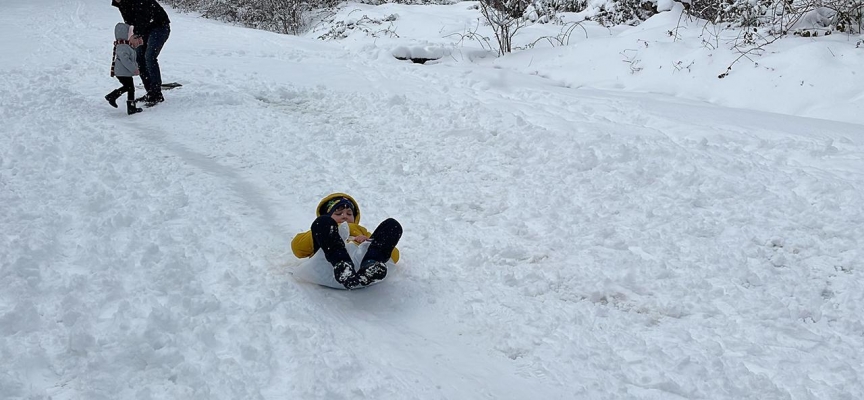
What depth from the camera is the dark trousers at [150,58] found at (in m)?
7.13

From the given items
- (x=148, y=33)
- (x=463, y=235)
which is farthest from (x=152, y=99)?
(x=463, y=235)

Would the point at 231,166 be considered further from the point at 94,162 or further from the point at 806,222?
the point at 806,222

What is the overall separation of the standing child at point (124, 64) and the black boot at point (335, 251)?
467 centimetres

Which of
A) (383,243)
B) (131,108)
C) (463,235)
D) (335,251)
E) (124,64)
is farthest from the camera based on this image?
(124,64)

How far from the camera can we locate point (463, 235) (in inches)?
159

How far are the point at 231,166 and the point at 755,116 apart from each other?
4.91 meters

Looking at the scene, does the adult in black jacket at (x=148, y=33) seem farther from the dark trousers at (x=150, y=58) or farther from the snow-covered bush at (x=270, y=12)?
the snow-covered bush at (x=270, y=12)

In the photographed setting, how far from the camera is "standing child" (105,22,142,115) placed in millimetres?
6910

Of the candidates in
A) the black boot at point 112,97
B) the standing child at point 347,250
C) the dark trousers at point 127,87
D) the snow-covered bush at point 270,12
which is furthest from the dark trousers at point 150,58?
the snow-covered bush at point 270,12

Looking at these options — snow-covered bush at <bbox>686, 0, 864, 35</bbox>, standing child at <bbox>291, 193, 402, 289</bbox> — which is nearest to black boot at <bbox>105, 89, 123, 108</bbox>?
standing child at <bbox>291, 193, 402, 289</bbox>

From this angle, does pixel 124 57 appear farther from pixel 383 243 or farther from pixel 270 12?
pixel 270 12

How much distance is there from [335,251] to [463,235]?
3.64 ft

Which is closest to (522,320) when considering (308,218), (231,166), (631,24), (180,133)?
(308,218)

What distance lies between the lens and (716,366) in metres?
2.65
